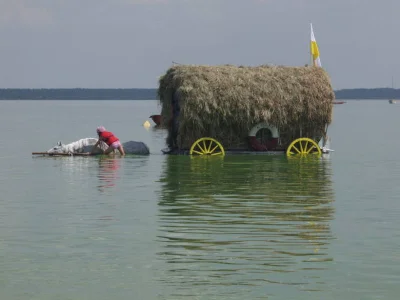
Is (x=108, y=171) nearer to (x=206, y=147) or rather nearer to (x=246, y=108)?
(x=206, y=147)

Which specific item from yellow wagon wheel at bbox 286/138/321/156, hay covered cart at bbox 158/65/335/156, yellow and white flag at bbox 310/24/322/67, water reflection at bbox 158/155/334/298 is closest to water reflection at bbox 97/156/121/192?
water reflection at bbox 158/155/334/298

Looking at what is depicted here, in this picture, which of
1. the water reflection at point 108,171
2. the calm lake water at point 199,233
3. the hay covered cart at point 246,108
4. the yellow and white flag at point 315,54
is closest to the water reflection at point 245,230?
the calm lake water at point 199,233

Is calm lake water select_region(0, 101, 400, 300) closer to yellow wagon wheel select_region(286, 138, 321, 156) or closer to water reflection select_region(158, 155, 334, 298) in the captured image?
water reflection select_region(158, 155, 334, 298)

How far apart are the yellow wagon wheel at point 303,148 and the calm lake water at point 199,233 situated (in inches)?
170

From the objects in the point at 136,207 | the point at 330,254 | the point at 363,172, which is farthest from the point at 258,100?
the point at 330,254

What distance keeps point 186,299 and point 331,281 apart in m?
1.84

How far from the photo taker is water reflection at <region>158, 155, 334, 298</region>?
37.1ft

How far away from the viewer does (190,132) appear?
30.2 meters

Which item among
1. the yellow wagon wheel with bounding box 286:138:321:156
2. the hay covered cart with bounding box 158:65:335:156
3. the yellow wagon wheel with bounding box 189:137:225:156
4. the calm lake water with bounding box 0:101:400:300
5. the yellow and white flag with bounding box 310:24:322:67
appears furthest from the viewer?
the yellow and white flag with bounding box 310:24:322:67

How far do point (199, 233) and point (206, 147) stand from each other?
53.2 feet

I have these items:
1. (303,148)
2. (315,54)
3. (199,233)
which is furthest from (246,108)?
(199,233)

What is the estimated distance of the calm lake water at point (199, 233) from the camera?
11070 millimetres

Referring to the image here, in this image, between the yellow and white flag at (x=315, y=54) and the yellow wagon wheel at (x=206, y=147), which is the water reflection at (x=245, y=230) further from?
the yellow and white flag at (x=315, y=54)

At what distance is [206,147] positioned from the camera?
30703 millimetres
